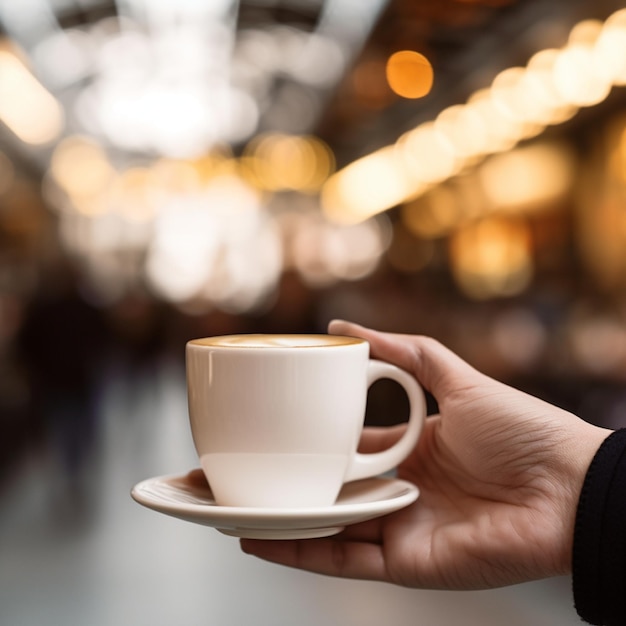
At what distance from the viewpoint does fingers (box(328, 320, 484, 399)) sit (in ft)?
3.69

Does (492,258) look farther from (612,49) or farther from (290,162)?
(290,162)

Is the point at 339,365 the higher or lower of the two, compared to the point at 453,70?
lower

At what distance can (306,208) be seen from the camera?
19.2 metres

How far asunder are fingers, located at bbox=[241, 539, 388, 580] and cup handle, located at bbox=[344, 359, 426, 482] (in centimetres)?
13

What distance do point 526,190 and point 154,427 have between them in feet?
14.0

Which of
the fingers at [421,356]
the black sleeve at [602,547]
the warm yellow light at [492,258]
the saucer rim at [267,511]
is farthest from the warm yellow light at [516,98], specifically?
the saucer rim at [267,511]

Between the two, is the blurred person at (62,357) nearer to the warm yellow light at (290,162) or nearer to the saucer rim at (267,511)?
the saucer rim at (267,511)

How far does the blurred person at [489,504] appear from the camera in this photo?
3.05 ft

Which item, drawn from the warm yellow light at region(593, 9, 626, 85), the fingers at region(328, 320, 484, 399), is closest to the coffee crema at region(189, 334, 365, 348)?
the fingers at region(328, 320, 484, 399)

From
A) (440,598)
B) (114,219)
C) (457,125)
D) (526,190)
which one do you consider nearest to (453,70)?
(457,125)

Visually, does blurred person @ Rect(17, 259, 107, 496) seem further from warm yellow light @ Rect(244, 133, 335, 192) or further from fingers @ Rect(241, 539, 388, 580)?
warm yellow light @ Rect(244, 133, 335, 192)

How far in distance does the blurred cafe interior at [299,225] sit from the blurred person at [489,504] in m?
0.15

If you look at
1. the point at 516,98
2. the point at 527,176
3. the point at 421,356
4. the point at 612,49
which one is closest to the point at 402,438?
the point at 421,356

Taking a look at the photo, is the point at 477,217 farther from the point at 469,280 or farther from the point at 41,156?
the point at 41,156
